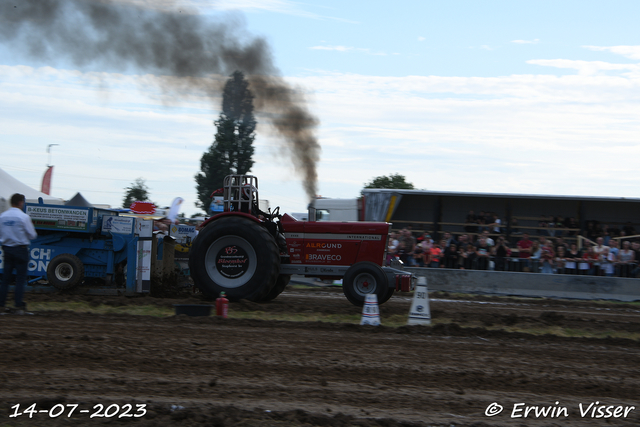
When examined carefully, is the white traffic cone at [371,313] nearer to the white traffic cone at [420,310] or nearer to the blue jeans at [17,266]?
the white traffic cone at [420,310]

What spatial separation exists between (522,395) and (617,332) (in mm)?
4338

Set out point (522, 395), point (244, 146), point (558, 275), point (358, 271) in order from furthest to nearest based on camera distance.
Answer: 1. point (244, 146)
2. point (558, 275)
3. point (358, 271)
4. point (522, 395)

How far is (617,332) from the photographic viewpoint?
8336 mm

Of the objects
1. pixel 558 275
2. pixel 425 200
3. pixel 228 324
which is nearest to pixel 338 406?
pixel 228 324

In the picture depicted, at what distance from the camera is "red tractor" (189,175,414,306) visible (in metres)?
9.52

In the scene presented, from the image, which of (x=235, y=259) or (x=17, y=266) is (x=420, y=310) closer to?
(x=235, y=259)

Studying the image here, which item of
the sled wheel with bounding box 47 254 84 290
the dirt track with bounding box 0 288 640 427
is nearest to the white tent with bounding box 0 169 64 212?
the sled wheel with bounding box 47 254 84 290

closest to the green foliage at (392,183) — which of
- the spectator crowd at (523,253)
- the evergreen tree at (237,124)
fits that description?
the evergreen tree at (237,124)

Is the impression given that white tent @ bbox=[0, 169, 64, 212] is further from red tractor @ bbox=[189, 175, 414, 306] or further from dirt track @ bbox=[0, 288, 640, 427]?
dirt track @ bbox=[0, 288, 640, 427]

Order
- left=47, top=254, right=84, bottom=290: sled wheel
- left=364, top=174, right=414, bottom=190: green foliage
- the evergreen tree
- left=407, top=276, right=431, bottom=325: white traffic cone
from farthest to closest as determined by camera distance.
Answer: left=364, top=174, right=414, bottom=190: green foliage → the evergreen tree → left=47, top=254, right=84, bottom=290: sled wheel → left=407, top=276, right=431, bottom=325: white traffic cone

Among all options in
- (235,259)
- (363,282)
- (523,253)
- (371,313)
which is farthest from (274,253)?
(523,253)

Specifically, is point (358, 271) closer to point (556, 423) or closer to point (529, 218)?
point (556, 423)

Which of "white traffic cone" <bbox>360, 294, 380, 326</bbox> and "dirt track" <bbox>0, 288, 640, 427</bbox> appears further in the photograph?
"white traffic cone" <bbox>360, 294, 380, 326</bbox>

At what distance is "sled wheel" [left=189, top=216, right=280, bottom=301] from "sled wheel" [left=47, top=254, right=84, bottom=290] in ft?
6.25
